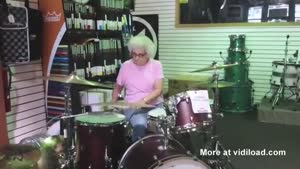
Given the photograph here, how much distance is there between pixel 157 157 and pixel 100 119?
2.05 feet

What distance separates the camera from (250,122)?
4.92 meters

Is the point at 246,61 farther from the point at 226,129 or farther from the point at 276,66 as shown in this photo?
the point at 226,129

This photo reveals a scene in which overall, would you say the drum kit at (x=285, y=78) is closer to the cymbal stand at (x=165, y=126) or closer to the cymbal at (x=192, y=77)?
the cymbal at (x=192, y=77)

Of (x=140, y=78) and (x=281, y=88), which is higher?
(x=140, y=78)

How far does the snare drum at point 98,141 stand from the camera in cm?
245

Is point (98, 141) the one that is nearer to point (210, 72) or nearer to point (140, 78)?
point (140, 78)

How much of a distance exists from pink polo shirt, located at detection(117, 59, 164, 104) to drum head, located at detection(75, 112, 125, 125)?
2.22ft

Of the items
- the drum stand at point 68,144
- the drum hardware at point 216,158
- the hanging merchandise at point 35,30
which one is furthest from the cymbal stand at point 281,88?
the hanging merchandise at point 35,30

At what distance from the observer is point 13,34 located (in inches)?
117

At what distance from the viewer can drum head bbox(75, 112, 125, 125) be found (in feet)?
8.10

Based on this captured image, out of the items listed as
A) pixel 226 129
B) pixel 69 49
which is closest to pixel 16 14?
pixel 69 49

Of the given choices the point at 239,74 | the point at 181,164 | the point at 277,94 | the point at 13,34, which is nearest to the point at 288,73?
the point at 277,94

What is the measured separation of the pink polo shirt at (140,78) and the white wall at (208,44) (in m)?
2.89

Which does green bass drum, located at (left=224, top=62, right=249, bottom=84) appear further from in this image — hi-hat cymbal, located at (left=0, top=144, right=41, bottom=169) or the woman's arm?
hi-hat cymbal, located at (left=0, top=144, right=41, bottom=169)
